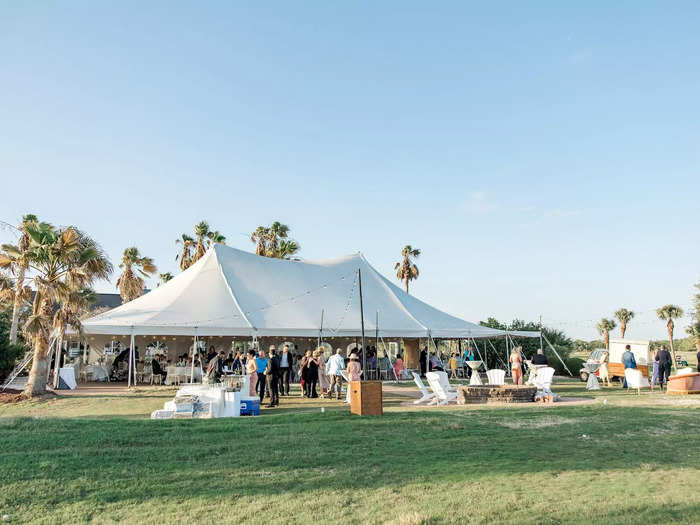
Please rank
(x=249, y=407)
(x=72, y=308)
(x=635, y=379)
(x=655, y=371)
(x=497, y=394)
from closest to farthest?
(x=249, y=407) → (x=497, y=394) → (x=72, y=308) → (x=635, y=379) → (x=655, y=371)

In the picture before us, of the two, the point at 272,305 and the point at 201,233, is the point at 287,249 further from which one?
the point at 272,305

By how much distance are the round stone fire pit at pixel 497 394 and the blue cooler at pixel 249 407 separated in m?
4.74

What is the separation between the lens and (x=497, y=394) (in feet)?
41.5

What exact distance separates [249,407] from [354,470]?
567cm

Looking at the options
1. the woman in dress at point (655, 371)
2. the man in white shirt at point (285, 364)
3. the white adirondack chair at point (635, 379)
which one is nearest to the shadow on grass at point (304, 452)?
the man in white shirt at point (285, 364)

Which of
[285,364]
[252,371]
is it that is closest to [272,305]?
[285,364]

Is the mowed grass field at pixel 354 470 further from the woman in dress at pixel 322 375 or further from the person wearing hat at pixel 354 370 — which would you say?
the woman in dress at pixel 322 375

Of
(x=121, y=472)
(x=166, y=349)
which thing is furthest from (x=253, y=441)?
(x=166, y=349)

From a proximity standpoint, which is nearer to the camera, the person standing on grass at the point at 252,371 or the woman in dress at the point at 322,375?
the person standing on grass at the point at 252,371

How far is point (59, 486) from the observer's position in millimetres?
5043

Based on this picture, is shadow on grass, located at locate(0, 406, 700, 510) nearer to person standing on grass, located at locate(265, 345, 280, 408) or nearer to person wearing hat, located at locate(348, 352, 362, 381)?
person standing on grass, located at locate(265, 345, 280, 408)

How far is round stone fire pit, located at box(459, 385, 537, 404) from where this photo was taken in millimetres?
12664

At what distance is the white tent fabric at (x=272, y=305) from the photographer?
58.3ft

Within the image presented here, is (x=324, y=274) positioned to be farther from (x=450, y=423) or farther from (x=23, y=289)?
(x=450, y=423)
